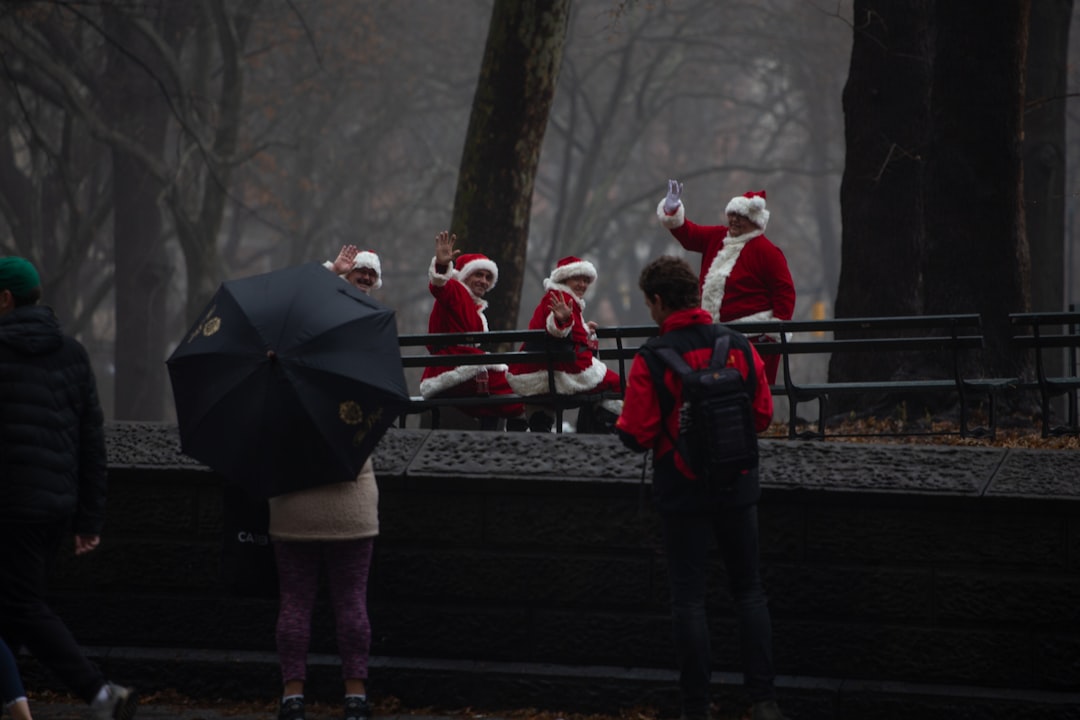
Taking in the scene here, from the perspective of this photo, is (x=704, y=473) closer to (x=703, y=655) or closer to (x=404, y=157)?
(x=703, y=655)

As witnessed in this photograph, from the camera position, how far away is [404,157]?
35.5 metres

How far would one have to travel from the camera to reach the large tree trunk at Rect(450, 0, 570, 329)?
1282cm

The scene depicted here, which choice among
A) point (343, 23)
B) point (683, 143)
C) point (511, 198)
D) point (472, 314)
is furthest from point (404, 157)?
point (472, 314)

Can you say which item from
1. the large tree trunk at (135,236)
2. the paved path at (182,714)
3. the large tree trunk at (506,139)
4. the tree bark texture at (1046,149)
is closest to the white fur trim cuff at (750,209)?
the large tree trunk at (506,139)

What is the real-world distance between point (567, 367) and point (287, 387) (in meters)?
3.55

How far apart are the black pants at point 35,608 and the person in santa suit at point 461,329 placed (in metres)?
3.86

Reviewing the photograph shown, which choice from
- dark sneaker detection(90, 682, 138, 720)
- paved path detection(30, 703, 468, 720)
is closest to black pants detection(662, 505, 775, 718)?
paved path detection(30, 703, 468, 720)

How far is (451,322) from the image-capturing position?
1005cm

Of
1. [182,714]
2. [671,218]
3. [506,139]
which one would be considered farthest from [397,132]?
[182,714]

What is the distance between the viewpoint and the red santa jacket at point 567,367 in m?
9.38

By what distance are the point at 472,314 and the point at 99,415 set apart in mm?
3965

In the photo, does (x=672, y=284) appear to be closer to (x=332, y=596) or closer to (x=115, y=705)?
(x=332, y=596)

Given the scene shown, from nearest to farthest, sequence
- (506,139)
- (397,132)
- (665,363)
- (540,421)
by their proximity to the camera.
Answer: (665,363), (540,421), (506,139), (397,132)

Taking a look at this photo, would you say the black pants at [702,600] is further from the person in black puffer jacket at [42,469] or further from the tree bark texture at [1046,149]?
the tree bark texture at [1046,149]
